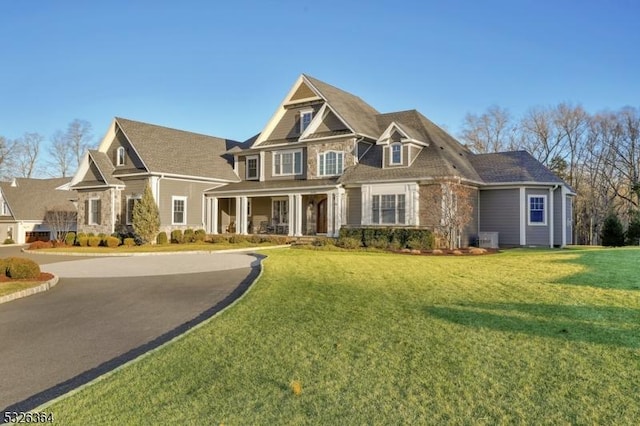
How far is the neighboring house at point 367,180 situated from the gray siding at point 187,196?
768 millimetres

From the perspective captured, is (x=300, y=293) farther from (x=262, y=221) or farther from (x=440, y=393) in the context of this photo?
(x=262, y=221)

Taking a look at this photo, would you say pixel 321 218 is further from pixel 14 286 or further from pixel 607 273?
pixel 607 273

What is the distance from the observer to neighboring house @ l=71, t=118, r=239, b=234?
29.7 metres

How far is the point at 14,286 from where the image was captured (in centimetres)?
1219

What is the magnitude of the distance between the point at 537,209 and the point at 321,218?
39.0 ft

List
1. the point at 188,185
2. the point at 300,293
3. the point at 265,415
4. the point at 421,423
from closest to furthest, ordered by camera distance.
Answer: the point at 421,423
the point at 265,415
the point at 300,293
the point at 188,185

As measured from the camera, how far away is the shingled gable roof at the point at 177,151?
30.1 meters

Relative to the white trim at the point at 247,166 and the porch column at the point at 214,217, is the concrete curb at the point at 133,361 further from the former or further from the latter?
the white trim at the point at 247,166

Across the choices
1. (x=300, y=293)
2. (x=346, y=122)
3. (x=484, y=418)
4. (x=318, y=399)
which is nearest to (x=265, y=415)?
(x=318, y=399)

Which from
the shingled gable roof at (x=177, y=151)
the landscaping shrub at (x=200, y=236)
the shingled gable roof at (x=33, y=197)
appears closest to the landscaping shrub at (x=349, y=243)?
the landscaping shrub at (x=200, y=236)

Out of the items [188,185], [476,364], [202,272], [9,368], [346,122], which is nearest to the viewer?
[476,364]

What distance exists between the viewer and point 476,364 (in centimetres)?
527

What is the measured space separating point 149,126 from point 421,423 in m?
32.4

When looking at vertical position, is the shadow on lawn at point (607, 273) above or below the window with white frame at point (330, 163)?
below
